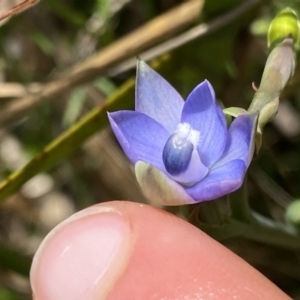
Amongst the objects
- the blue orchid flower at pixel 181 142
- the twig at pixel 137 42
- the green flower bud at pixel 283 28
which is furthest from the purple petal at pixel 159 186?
the twig at pixel 137 42

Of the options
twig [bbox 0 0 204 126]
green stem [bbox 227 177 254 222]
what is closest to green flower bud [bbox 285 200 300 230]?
green stem [bbox 227 177 254 222]

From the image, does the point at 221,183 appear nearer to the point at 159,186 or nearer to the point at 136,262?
the point at 159,186

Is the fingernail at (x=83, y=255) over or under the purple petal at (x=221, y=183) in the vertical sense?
under

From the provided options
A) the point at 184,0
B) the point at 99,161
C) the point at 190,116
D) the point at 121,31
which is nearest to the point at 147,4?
the point at 184,0

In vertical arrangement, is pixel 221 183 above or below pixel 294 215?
above

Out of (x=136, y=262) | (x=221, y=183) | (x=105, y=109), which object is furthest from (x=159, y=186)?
(x=105, y=109)

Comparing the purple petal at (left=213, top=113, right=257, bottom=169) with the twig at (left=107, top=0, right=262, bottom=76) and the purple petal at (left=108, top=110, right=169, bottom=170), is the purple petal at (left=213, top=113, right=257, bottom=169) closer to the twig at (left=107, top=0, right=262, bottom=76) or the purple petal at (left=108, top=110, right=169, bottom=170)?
the purple petal at (left=108, top=110, right=169, bottom=170)

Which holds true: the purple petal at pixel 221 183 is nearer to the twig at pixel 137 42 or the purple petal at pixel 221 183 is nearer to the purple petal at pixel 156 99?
the purple petal at pixel 156 99
